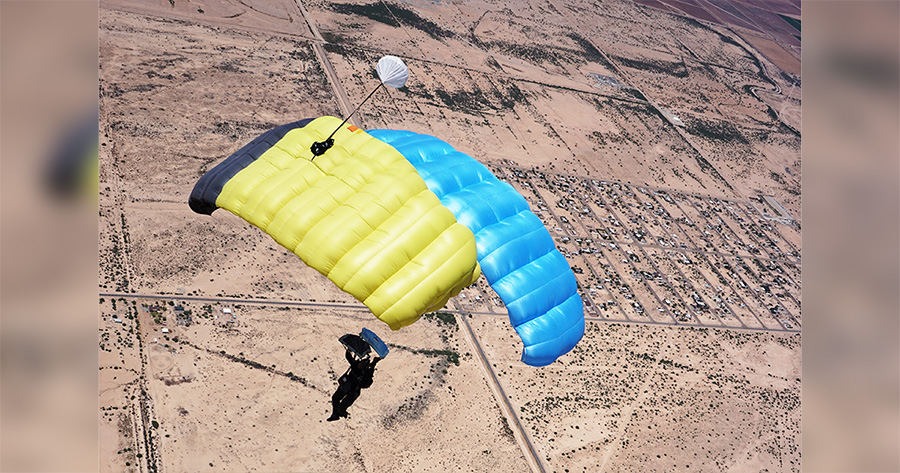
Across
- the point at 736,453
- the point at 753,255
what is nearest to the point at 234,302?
the point at 736,453

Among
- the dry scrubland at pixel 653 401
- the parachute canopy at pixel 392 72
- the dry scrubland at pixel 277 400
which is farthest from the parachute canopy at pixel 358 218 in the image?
the dry scrubland at pixel 653 401

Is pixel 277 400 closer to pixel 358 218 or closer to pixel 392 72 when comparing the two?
pixel 358 218

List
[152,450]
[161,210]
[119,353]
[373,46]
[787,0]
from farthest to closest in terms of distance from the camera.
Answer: [787,0]
[373,46]
[161,210]
[119,353]
[152,450]

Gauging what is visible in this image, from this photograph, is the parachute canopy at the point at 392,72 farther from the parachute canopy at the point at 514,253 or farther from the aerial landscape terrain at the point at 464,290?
the aerial landscape terrain at the point at 464,290

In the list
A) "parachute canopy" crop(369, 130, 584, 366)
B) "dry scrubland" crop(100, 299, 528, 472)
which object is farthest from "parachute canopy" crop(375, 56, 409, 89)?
"dry scrubland" crop(100, 299, 528, 472)

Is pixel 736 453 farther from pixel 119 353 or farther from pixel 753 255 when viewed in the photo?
pixel 119 353
